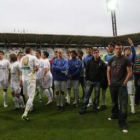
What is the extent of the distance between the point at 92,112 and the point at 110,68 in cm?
181

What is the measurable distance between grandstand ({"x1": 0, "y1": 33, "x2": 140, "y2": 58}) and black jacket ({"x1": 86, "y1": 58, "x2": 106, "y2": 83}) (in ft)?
80.0

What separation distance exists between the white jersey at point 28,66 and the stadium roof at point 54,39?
25061 millimetres

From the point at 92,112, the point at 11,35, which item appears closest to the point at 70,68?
the point at 92,112

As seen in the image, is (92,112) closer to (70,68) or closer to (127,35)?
(70,68)

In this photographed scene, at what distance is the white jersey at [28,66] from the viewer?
17.2 feet

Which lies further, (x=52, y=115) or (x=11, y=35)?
(x=11, y=35)

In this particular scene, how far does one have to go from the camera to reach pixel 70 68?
6.37 metres

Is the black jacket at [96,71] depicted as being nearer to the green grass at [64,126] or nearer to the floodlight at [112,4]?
the green grass at [64,126]

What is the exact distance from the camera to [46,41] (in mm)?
32844

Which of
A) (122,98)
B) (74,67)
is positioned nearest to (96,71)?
(74,67)

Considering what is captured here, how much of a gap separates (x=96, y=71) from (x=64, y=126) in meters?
1.82

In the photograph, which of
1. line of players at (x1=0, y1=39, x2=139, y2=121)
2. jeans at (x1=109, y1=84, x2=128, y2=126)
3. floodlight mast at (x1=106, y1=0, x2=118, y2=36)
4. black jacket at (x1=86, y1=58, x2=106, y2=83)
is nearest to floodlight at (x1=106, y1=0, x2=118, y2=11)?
floodlight mast at (x1=106, y1=0, x2=118, y2=36)

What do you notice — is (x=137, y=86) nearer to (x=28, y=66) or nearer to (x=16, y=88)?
(x=28, y=66)

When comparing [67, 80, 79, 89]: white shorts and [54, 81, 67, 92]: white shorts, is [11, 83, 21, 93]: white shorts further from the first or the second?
[67, 80, 79, 89]: white shorts
